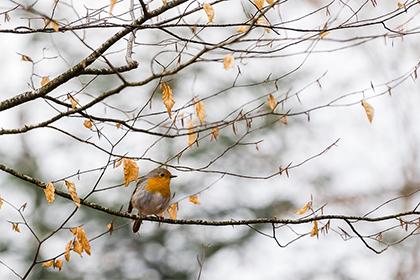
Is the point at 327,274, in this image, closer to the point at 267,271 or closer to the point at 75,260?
the point at 267,271

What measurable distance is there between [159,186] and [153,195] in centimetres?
10

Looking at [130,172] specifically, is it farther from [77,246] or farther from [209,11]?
[209,11]

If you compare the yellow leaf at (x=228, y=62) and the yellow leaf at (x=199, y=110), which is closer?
the yellow leaf at (x=228, y=62)

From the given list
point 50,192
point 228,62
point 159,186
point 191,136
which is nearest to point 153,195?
point 159,186

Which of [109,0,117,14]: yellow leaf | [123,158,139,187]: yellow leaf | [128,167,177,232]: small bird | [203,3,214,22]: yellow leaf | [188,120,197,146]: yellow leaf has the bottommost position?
[123,158,139,187]: yellow leaf

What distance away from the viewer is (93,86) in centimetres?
1266

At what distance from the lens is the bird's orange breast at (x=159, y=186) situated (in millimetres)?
7578

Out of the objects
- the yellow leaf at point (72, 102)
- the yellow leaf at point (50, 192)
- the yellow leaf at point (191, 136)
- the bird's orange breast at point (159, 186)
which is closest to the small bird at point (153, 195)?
the bird's orange breast at point (159, 186)

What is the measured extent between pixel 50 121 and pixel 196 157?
8.49 meters

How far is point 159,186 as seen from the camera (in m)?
7.59

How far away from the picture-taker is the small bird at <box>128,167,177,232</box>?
757cm

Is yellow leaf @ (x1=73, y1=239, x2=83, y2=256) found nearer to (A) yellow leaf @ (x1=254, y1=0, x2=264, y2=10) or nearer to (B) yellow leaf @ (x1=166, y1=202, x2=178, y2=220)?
(B) yellow leaf @ (x1=166, y1=202, x2=178, y2=220)

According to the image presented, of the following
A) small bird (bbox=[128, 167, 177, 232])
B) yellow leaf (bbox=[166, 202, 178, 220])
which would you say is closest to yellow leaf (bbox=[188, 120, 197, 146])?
yellow leaf (bbox=[166, 202, 178, 220])

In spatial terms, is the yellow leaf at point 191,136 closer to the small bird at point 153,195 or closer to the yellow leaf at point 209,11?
the yellow leaf at point 209,11
